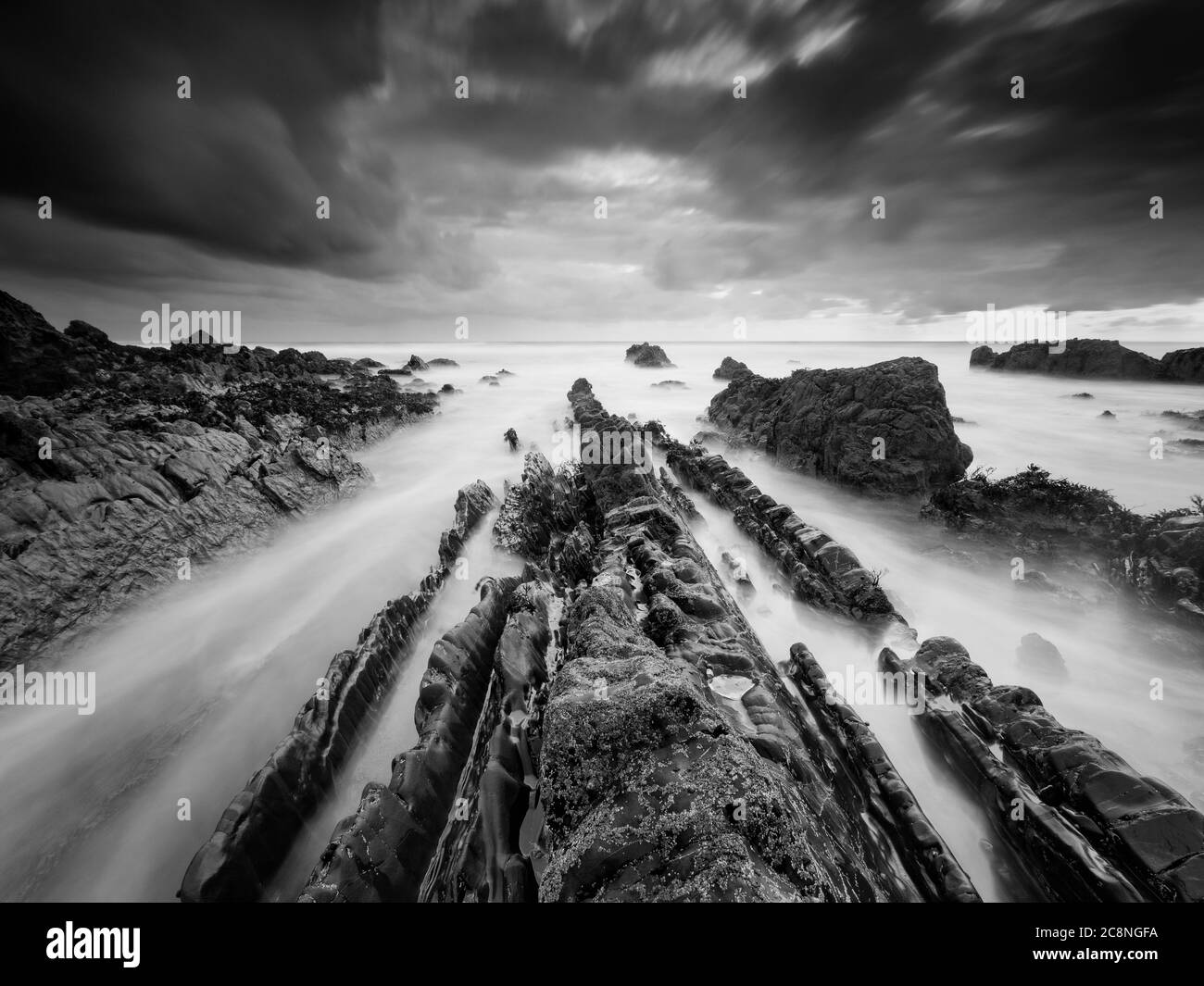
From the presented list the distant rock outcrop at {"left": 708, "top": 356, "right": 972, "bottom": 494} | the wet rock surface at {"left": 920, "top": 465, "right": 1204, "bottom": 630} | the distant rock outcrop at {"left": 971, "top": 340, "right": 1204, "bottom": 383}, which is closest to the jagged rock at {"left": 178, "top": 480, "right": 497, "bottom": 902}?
the wet rock surface at {"left": 920, "top": 465, "right": 1204, "bottom": 630}

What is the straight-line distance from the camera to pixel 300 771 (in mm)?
7527

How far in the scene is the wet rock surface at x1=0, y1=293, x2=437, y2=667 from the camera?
1111cm

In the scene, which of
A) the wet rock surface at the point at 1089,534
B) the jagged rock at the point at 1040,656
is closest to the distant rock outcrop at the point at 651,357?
the wet rock surface at the point at 1089,534

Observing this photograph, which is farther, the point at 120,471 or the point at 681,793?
the point at 120,471

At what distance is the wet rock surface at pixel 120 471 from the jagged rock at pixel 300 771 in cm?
828

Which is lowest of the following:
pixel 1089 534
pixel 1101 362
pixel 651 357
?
pixel 1089 534

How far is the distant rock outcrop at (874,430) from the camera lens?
20.5 metres

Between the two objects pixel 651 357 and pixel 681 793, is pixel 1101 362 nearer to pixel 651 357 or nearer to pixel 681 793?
pixel 651 357

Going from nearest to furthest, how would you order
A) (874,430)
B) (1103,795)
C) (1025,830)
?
(1103,795) → (1025,830) → (874,430)

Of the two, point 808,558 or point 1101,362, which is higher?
point 1101,362

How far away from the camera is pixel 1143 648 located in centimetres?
1127

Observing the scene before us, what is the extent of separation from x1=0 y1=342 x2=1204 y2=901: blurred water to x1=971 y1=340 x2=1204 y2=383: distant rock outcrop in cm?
4487

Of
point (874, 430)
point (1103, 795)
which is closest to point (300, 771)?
point (1103, 795)

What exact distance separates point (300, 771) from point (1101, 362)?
89.6 metres
